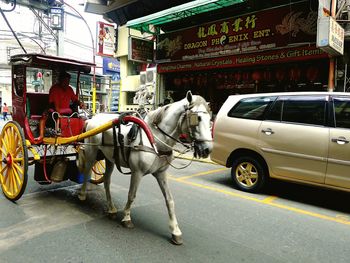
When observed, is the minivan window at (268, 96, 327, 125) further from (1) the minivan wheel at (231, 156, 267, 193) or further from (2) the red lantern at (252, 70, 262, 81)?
(2) the red lantern at (252, 70, 262, 81)

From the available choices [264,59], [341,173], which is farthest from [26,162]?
[264,59]

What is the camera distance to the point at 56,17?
1595 centimetres

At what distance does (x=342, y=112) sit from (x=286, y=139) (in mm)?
1016

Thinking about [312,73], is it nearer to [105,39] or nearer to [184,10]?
[184,10]

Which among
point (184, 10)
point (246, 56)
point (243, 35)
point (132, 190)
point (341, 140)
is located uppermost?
point (184, 10)

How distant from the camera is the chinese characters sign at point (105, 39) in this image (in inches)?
734

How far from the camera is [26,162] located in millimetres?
4621

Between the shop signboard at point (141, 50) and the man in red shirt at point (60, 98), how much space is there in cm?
892

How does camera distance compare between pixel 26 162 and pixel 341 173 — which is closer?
pixel 26 162

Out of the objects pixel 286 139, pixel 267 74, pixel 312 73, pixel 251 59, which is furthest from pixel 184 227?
pixel 251 59

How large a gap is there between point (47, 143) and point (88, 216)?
154cm

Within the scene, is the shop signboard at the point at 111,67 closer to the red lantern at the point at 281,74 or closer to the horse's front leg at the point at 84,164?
the red lantern at the point at 281,74

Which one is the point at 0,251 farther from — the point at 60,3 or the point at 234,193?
the point at 60,3

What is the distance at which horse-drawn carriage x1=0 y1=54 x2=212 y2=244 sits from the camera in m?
3.69
